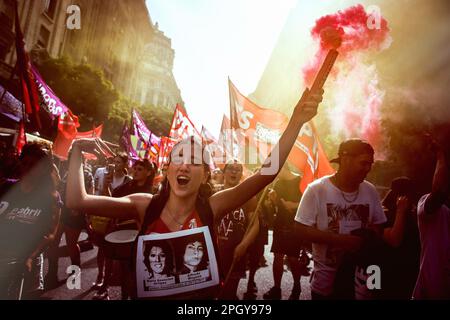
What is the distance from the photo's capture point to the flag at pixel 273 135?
4734 millimetres

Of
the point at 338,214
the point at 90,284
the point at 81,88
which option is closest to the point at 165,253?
the point at 338,214

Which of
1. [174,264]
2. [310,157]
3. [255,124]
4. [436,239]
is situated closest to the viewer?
[174,264]

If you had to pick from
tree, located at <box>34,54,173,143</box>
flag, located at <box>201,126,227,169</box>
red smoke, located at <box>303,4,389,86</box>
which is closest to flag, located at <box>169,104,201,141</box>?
flag, located at <box>201,126,227,169</box>

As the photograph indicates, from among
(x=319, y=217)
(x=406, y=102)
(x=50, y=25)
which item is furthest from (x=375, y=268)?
(x=50, y=25)

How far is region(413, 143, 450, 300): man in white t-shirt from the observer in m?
2.73

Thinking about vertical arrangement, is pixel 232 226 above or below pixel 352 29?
below

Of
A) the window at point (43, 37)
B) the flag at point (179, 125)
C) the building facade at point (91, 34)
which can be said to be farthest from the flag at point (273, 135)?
the window at point (43, 37)

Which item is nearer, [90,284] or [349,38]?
[349,38]

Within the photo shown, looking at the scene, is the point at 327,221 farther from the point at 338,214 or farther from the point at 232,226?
the point at 232,226

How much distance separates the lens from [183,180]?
2152mm

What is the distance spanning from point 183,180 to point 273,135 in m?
3.95

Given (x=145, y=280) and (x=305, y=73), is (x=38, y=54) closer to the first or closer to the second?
(x=305, y=73)

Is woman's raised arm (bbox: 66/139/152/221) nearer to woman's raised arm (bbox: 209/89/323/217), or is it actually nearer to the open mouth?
the open mouth

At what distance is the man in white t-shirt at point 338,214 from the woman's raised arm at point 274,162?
893mm
